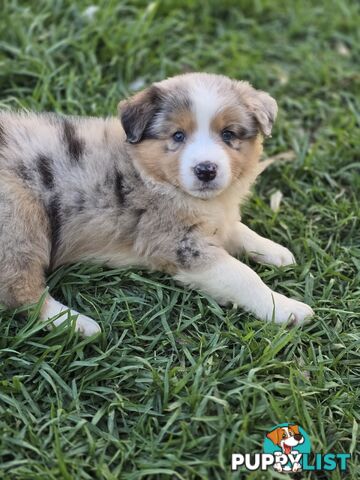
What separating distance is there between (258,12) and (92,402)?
17.6 ft

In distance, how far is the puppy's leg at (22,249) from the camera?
4.53 m

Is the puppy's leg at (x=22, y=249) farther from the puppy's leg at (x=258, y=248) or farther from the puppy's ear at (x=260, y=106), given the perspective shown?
the puppy's ear at (x=260, y=106)

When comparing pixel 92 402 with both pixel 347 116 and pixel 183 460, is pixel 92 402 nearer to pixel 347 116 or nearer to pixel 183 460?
pixel 183 460

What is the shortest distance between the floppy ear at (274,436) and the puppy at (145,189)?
2.88 feet

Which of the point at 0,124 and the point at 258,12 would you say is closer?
the point at 0,124

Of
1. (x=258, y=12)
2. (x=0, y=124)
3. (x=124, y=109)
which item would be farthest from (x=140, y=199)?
(x=258, y=12)

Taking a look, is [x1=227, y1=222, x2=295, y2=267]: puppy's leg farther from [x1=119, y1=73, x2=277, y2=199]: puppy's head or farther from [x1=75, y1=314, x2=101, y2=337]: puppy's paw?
[x1=75, y1=314, x2=101, y2=337]: puppy's paw

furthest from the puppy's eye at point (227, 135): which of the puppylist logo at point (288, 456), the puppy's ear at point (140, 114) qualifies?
the puppylist logo at point (288, 456)

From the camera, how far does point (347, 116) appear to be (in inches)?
270

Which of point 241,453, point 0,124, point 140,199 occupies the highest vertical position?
point 0,124

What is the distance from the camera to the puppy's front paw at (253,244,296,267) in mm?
5305

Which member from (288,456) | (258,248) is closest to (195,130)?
(258,248)

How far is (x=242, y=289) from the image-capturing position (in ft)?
15.6

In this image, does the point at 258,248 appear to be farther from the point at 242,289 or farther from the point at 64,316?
the point at 64,316
